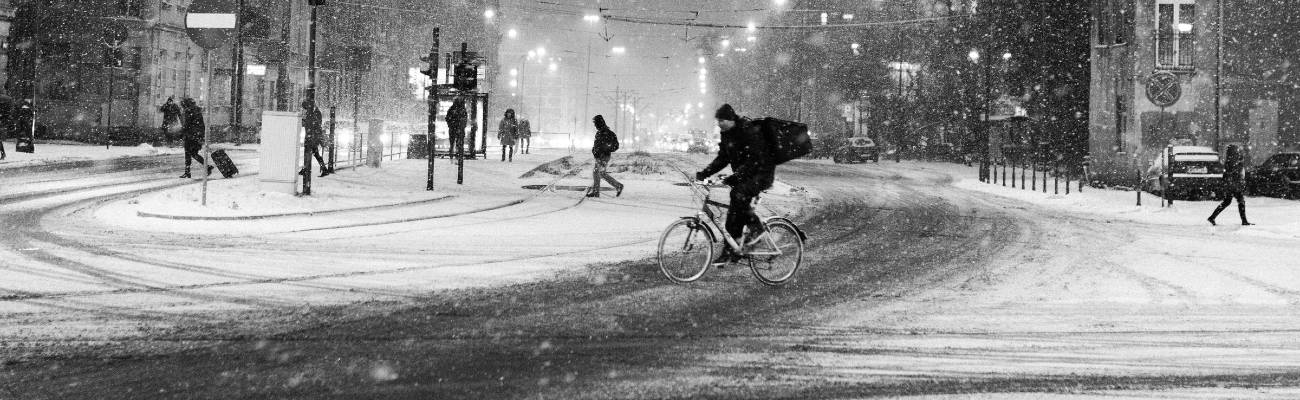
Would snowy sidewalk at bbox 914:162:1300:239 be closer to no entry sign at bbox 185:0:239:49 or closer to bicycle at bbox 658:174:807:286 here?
bicycle at bbox 658:174:807:286

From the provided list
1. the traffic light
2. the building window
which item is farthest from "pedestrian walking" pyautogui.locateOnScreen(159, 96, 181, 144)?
the building window

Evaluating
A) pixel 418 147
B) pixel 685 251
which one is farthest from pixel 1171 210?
pixel 418 147

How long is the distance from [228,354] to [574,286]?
3516mm

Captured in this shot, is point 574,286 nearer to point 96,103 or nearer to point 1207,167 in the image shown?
point 1207,167

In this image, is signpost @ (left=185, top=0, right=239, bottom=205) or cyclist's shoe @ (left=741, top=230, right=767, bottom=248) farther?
signpost @ (left=185, top=0, right=239, bottom=205)

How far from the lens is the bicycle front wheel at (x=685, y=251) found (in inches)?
357

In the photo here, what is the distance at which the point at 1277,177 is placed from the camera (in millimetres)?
24984

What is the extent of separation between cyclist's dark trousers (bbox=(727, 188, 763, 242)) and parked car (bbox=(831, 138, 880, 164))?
43034 millimetres

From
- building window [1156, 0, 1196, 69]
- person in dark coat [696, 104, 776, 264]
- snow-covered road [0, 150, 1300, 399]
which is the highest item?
building window [1156, 0, 1196, 69]

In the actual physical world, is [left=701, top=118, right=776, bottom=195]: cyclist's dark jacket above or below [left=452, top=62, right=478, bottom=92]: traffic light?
below

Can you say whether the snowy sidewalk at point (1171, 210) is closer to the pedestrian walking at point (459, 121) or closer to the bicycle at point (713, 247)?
the bicycle at point (713, 247)

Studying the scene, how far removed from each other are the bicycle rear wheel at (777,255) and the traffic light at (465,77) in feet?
40.3

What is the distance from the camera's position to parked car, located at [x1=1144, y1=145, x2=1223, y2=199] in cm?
2322

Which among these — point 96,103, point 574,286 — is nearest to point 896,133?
point 96,103
